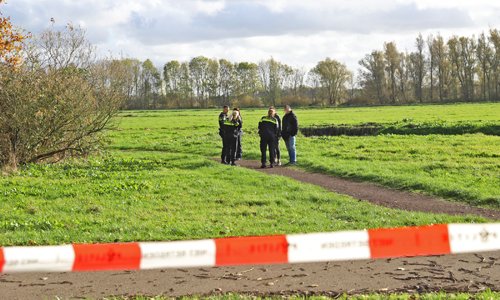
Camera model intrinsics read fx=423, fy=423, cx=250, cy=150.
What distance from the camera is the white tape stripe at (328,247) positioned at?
4730 millimetres

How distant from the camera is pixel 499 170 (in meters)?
11.5

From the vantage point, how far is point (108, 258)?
4738mm

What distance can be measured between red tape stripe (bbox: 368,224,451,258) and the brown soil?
9 cm

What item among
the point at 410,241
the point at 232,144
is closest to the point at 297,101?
the point at 232,144

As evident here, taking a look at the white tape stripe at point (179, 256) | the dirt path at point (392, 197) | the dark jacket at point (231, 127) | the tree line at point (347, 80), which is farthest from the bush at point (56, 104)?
the tree line at point (347, 80)

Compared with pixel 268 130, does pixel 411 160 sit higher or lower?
lower

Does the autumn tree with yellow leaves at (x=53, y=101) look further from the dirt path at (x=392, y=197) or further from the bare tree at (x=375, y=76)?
the bare tree at (x=375, y=76)

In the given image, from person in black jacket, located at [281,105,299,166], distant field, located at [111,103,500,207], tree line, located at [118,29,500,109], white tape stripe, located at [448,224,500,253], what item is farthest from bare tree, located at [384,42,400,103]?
white tape stripe, located at [448,224,500,253]

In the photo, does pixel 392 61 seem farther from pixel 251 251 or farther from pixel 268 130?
pixel 251 251

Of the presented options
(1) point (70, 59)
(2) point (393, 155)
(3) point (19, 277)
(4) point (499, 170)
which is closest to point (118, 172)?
(1) point (70, 59)

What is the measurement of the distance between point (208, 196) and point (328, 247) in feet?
16.6

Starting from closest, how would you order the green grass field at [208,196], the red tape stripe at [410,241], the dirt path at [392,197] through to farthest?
the red tape stripe at [410,241]
the green grass field at [208,196]
the dirt path at [392,197]

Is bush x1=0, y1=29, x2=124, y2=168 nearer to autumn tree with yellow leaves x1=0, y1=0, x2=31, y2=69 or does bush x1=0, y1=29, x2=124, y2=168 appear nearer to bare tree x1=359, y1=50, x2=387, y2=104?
autumn tree with yellow leaves x1=0, y1=0, x2=31, y2=69

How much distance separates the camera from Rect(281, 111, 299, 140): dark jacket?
579 inches
